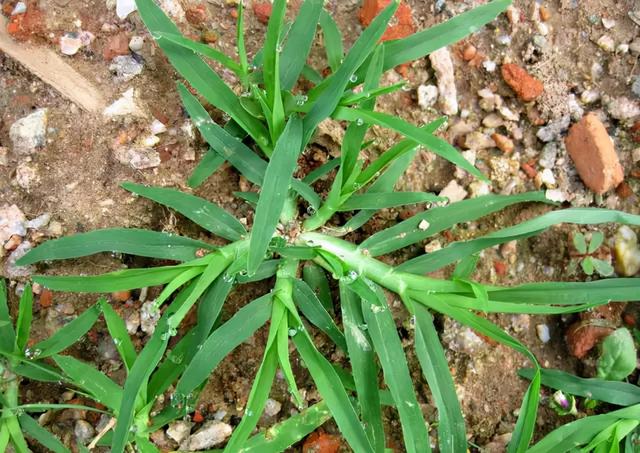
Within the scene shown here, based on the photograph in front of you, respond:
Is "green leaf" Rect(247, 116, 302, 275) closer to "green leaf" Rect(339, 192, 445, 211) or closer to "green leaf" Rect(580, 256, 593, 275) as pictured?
"green leaf" Rect(339, 192, 445, 211)

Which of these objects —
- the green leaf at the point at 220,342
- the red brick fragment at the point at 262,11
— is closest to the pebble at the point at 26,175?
the green leaf at the point at 220,342

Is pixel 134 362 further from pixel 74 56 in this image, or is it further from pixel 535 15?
pixel 535 15

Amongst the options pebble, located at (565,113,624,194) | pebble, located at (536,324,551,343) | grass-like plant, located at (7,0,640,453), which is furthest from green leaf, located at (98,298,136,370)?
pebble, located at (565,113,624,194)

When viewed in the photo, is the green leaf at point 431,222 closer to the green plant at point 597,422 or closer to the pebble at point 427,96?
the pebble at point 427,96

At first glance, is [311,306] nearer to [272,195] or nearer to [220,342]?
[220,342]

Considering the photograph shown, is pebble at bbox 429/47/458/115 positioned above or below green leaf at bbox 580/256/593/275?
above

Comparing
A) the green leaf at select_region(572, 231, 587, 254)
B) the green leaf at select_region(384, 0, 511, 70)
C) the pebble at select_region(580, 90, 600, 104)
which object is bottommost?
the green leaf at select_region(572, 231, 587, 254)

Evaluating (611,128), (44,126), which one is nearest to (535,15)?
(611,128)
